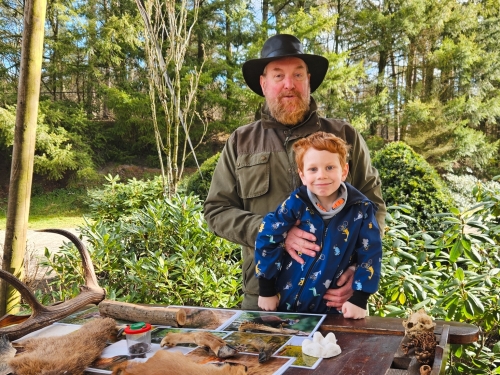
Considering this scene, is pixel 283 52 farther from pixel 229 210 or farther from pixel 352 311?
pixel 352 311

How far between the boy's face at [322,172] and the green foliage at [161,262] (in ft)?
5.92

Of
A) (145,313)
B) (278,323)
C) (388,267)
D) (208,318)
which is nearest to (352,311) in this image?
(278,323)

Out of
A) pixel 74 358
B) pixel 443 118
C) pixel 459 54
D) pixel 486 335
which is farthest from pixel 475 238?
pixel 459 54

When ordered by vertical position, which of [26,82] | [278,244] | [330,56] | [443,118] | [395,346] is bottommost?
[395,346]

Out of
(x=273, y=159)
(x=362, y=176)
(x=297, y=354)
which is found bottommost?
(x=297, y=354)

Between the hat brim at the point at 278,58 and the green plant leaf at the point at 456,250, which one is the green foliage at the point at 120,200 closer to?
the hat brim at the point at 278,58

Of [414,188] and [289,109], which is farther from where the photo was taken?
[414,188]

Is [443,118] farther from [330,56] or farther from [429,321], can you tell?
[429,321]

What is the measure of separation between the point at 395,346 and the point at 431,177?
178 inches

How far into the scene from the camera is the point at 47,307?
1738 millimetres

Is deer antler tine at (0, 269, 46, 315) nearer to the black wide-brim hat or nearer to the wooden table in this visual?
the wooden table

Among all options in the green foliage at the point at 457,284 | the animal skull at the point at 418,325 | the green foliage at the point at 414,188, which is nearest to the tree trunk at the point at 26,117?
the green foliage at the point at 457,284

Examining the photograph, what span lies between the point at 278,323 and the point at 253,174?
840 mm

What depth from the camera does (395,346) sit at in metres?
1.34
